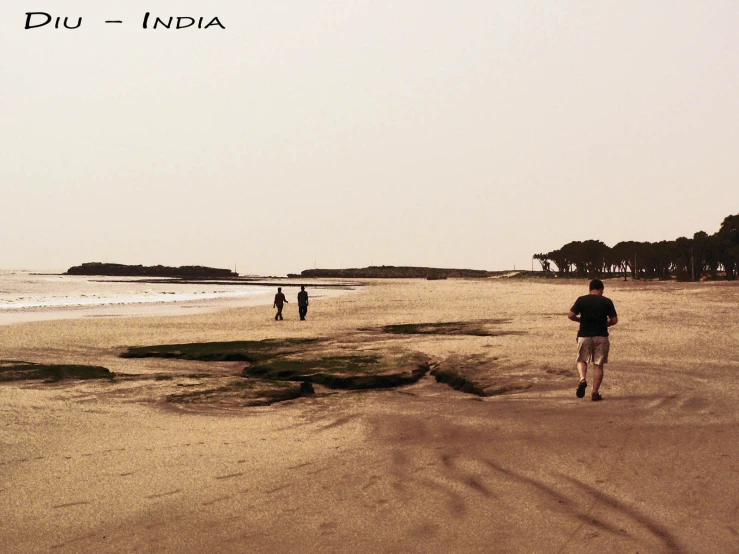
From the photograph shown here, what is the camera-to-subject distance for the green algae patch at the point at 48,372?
40.6 ft

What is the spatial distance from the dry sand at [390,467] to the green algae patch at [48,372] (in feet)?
2.20

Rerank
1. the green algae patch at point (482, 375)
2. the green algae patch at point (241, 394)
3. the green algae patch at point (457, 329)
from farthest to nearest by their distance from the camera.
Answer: the green algae patch at point (457, 329)
the green algae patch at point (482, 375)
the green algae patch at point (241, 394)

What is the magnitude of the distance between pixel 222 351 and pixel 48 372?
447 centimetres

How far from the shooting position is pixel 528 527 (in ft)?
17.1

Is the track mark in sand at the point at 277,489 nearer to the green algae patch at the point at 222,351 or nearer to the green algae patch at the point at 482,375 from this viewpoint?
the green algae patch at the point at 482,375

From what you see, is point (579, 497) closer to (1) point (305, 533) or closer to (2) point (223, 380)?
(1) point (305, 533)

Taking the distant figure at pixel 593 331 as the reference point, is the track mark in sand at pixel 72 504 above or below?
below

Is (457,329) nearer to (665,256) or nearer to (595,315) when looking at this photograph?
(595,315)

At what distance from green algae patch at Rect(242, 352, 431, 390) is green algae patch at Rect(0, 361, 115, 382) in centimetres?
284

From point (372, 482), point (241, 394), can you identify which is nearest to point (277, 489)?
point (372, 482)

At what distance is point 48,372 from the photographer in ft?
42.1

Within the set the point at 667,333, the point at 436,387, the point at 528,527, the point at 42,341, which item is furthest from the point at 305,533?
the point at 42,341

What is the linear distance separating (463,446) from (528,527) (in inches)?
94.1

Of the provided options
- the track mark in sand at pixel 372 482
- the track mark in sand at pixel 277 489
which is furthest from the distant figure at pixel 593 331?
the track mark in sand at pixel 277 489
